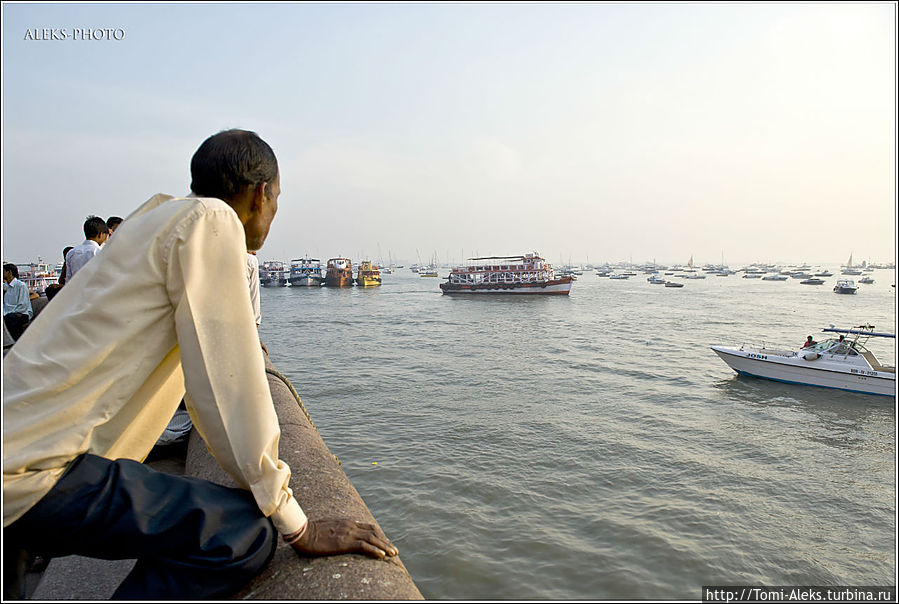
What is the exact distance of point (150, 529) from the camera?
Answer: 1383mm

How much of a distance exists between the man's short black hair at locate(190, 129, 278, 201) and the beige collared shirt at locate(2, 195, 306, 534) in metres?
0.24

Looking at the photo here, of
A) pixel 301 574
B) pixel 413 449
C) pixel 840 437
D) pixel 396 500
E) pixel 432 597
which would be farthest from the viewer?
pixel 840 437

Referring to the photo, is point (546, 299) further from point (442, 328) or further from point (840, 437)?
point (840, 437)

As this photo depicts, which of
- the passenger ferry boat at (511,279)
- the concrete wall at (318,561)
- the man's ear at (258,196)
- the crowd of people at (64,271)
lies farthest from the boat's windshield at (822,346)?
the passenger ferry boat at (511,279)

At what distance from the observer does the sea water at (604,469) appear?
5.73 m

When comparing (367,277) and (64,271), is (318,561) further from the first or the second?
(367,277)

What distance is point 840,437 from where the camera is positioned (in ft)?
35.6

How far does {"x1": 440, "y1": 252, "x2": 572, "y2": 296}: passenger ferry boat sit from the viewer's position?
1868 inches

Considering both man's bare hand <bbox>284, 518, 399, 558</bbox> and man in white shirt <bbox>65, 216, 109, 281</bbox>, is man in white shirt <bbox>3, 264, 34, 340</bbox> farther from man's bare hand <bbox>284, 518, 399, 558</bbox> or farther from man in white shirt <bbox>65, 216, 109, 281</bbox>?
man's bare hand <bbox>284, 518, 399, 558</bbox>

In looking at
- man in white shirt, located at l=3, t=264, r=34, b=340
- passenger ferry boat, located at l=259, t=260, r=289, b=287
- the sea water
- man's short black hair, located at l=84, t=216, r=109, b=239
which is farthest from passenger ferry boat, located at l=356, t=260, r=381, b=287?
man's short black hair, located at l=84, t=216, r=109, b=239

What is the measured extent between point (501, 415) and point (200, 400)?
10.00 metres

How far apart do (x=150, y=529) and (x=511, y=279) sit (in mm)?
48966

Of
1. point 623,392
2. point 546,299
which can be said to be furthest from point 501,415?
point 546,299

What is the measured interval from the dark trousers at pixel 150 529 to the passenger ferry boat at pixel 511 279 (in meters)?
45.8
